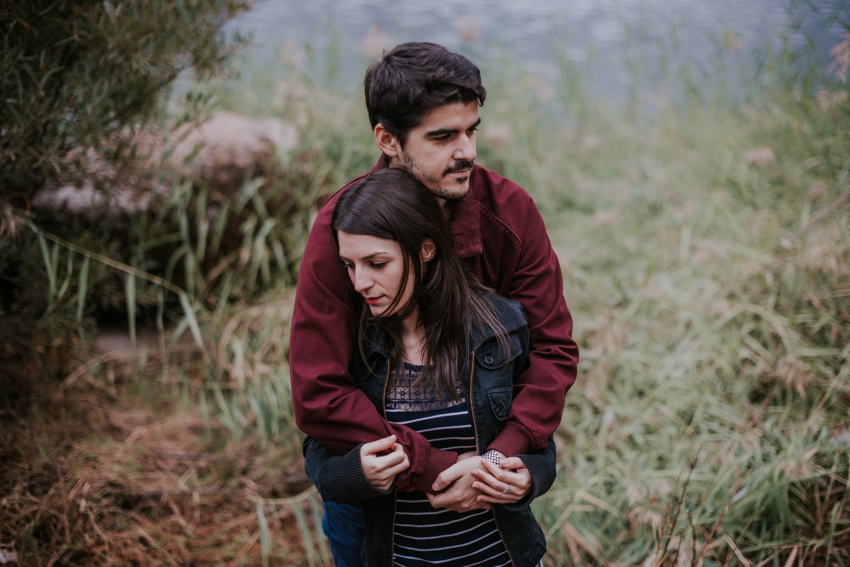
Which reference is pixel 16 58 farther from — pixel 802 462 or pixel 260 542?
pixel 802 462

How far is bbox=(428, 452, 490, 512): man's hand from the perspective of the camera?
1438 mm

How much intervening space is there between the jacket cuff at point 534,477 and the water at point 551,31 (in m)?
3.43

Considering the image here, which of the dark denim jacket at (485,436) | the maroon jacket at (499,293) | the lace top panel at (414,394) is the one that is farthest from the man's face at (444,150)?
the lace top panel at (414,394)

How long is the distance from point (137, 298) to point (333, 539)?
1.99 m

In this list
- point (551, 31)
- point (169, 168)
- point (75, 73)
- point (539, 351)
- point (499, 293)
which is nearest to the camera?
point (539, 351)

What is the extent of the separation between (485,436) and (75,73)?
6.92 feet

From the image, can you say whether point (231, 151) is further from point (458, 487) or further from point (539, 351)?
point (458, 487)

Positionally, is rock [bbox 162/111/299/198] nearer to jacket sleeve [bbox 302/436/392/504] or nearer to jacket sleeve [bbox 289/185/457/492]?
jacket sleeve [bbox 289/185/457/492]

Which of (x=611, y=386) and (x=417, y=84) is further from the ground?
(x=417, y=84)

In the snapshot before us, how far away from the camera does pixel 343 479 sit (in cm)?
143

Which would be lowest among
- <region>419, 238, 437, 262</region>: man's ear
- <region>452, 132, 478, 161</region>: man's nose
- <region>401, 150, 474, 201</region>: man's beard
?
<region>419, 238, 437, 262</region>: man's ear

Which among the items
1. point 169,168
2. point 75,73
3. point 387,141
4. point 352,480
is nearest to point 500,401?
point 352,480

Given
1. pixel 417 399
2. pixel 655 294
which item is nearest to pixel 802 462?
pixel 655 294

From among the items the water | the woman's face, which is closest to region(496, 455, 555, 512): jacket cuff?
the woman's face
